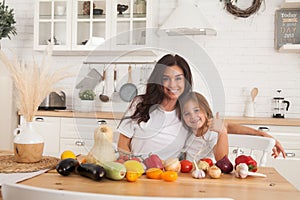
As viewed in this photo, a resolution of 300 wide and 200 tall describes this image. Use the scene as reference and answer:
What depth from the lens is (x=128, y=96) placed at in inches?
62.8

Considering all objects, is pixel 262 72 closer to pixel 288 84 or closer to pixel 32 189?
pixel 288 84

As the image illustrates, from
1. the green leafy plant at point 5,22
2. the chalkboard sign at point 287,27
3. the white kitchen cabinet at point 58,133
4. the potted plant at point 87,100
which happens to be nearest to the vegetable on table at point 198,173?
the potted plant at point 87,100

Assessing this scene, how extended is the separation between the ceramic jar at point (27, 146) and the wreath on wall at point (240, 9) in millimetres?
2685

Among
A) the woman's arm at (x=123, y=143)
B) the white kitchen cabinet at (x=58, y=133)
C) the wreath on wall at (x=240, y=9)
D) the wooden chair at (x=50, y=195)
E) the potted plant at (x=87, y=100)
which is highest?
the wreath on wall at (x=240, y=9)

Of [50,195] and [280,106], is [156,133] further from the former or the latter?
[280,106]

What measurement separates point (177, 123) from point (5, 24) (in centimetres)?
279

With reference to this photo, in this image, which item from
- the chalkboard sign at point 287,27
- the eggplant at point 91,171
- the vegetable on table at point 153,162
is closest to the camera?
the eggplant at point 91,171

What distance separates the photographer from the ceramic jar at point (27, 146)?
5.47ft

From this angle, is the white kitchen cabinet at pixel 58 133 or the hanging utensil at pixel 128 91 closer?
the hanging utensil at pixel 128 91

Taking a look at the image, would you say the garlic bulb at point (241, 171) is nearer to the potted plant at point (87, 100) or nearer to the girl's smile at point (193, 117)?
→ the girl's smile at point (193, 117)

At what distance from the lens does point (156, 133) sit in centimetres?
156

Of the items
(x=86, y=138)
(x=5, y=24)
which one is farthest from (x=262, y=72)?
(x=86, y=138)

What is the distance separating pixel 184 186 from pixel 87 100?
0.49m

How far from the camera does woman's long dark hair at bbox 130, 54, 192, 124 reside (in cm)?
153
